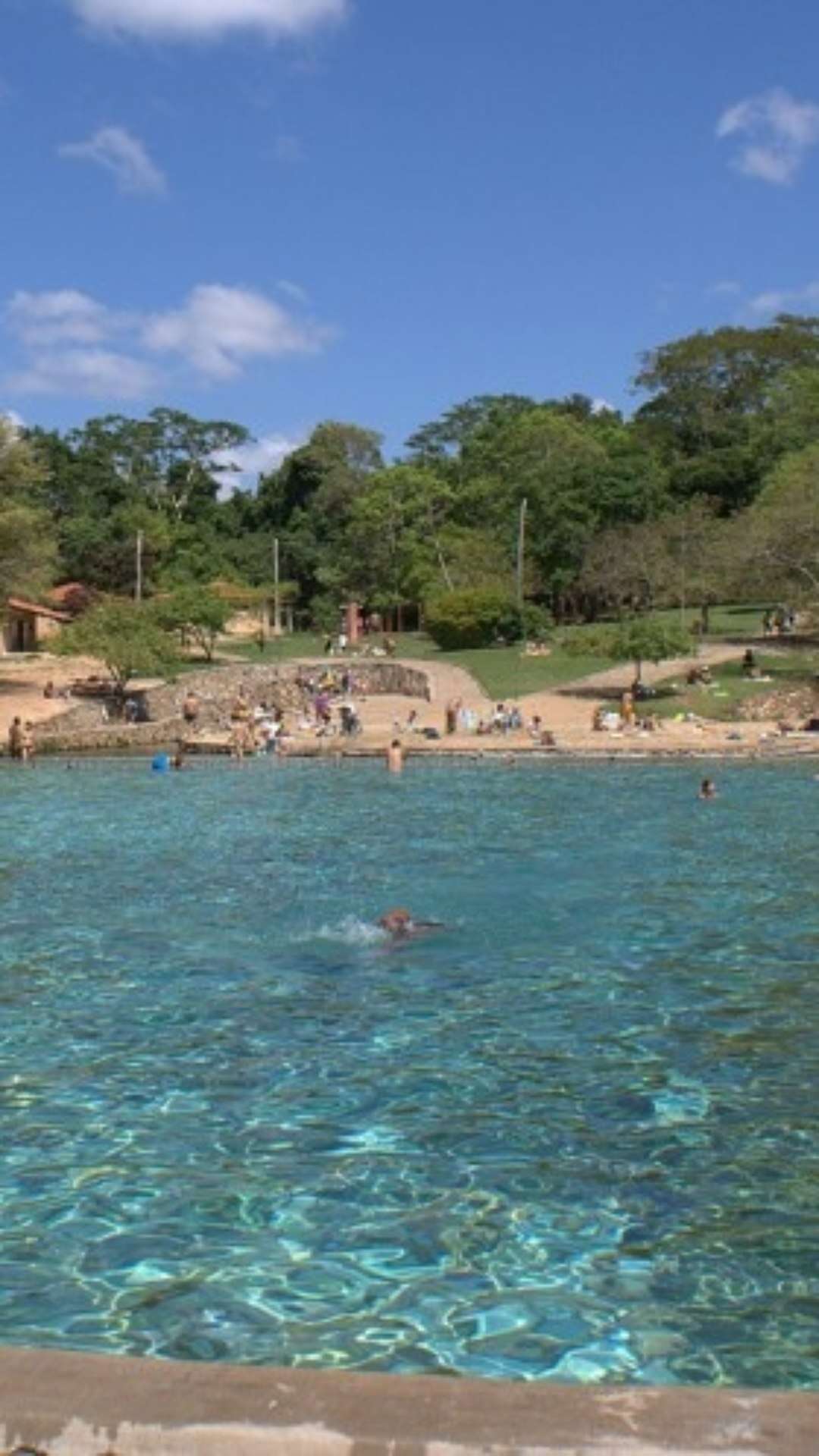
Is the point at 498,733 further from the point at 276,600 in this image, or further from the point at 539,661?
the point at 276,600

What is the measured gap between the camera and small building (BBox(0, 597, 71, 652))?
62500 mm

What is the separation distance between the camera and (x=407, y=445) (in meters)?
92.6

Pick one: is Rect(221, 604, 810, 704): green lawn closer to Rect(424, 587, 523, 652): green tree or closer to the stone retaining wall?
Rect(424, 587, 523, 652): green tree

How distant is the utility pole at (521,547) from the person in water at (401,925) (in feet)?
147

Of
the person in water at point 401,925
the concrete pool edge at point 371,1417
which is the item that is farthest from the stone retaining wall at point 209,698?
the concrete pool edge at point 371,1417

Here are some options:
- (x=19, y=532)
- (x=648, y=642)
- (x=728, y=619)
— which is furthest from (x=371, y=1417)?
(x=728, y=619)

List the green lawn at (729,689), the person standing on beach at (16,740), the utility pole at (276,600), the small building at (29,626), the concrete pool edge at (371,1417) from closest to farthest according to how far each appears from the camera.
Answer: the concrete pool edge at (371,1417) < the person standing on beach at (16,740) < the green lawn at (729,689) < the small building at (29,626) < the utility pole at (276,600)

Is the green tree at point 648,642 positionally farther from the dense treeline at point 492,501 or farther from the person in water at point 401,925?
the person in water at point 401,925

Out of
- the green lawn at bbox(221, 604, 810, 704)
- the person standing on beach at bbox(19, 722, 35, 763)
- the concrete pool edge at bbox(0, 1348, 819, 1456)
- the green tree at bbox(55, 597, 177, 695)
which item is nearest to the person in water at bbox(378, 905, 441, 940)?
the concrete pool edge at bbox(0, 1348, 819, 1456)

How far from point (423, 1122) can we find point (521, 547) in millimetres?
54868

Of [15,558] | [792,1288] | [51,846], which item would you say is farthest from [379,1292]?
[15,558]

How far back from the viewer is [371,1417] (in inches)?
130

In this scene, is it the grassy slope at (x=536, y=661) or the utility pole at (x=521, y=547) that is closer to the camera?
the grassy slope at (x=536, y=661)

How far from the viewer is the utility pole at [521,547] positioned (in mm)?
60719
